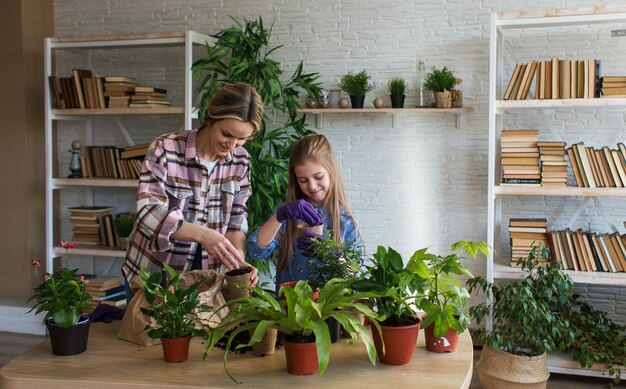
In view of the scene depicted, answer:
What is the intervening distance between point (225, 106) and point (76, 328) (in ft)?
3.54

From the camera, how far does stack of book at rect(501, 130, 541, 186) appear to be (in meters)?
4.41

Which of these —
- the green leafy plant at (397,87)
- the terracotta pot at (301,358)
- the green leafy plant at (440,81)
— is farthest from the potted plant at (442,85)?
the terracotta pot at (301,358)

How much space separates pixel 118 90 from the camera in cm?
517

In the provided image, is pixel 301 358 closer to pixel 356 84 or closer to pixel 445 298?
pixel 445 298

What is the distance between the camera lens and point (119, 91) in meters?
5.17

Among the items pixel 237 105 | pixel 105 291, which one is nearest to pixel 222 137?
pixel 237 105

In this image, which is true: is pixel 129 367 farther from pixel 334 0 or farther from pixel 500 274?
pixel 334 0

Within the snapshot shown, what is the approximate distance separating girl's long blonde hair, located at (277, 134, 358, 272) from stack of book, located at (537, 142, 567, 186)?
199 cm

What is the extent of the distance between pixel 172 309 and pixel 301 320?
0.41 meters

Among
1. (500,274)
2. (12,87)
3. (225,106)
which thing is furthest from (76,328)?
(12,87)

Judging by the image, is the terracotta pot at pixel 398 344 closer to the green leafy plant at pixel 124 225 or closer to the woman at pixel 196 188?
the woman at pixel 196 188

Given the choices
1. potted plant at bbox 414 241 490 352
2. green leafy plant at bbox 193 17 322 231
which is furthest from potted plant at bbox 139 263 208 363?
green leafy plant at bbox 193 17 322 231

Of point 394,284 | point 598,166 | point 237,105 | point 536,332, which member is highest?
point 237,105

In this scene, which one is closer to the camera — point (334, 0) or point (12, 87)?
point (334, 0)
